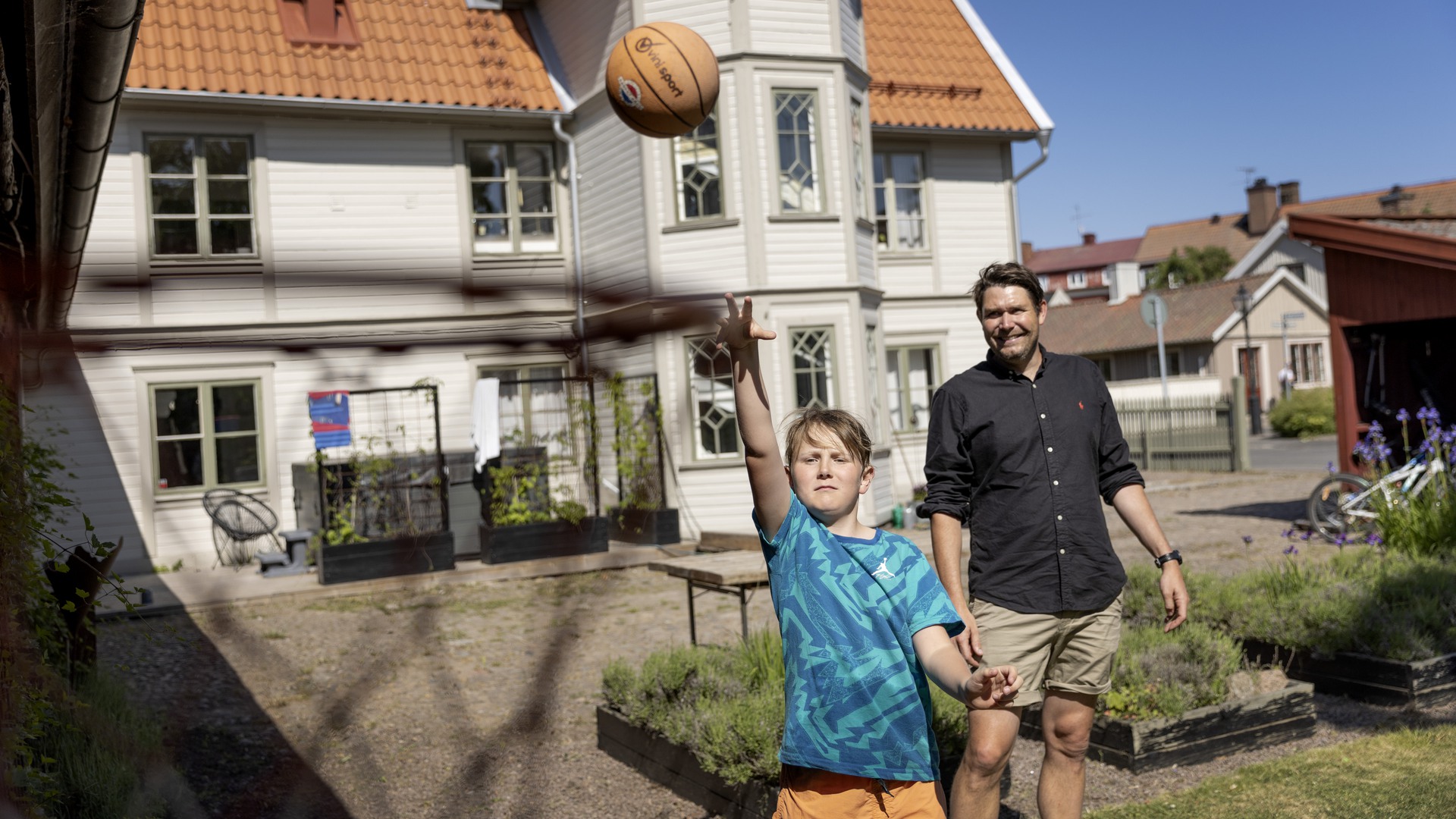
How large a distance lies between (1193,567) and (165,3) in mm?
12553

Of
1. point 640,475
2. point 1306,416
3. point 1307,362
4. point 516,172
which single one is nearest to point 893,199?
point 516,172

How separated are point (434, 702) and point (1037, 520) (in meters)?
4.38

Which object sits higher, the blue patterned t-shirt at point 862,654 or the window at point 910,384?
the window at point 910,384

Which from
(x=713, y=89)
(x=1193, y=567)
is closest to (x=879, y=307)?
(x=1193, y=567)

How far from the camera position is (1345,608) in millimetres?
6059

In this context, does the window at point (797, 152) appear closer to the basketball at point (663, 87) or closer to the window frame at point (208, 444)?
the window frame at point (208, 444)

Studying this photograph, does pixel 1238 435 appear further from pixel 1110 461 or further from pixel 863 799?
pixel 863 799

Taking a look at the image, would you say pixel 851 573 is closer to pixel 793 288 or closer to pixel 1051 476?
pixel 1051 476

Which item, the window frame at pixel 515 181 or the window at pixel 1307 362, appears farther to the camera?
the window at pixel 1307 362

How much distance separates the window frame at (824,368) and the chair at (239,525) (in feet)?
19.6

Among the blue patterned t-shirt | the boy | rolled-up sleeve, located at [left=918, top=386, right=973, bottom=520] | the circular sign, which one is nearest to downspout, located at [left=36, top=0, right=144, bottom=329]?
the boy

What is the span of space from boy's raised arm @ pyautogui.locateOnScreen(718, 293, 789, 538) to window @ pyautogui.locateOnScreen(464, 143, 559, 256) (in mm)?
11709

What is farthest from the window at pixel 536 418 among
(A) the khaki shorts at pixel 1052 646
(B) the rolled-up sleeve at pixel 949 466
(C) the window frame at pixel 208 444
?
(A) the khaki shorts at pixel 1052 646

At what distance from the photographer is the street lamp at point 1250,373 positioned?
3341 centimetres
